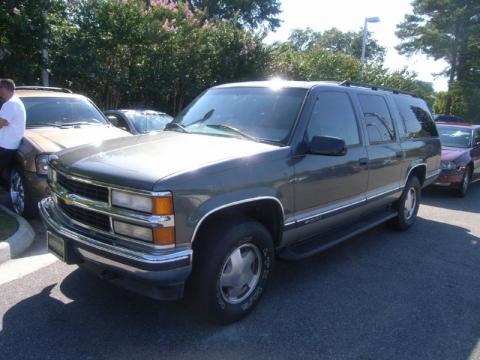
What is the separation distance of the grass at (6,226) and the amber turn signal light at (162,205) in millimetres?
2803

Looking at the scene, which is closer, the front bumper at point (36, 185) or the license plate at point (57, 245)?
the license plate at point (57, 245)

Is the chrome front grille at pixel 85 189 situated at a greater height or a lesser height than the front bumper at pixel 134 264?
greater

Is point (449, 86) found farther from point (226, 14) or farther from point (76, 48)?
point (76, 48)

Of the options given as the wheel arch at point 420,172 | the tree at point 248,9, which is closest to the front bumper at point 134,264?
the wheel arch at point 420,172

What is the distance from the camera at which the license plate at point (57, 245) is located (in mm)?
3453

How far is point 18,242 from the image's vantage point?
4.86m

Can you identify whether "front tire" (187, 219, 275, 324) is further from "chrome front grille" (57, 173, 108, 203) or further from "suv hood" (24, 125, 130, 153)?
"suv hood" (24, 125, 130, 153)

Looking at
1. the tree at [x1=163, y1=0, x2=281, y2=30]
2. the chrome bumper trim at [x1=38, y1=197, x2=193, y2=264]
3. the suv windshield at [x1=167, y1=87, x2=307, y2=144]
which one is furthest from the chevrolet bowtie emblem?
the tree at [x1=163, y1=0, x2=281, y2=30]

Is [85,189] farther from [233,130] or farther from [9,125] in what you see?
[9,125]

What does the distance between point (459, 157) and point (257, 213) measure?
733 centimetres

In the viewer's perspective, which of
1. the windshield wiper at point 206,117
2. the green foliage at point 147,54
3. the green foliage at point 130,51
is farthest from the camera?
the green foliage at point 147,54

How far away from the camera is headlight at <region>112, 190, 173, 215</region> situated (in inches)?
116

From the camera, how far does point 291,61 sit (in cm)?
1903

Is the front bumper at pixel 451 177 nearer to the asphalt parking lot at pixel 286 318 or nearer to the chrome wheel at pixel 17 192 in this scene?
the asphalt parking lot at pixel 286 318
